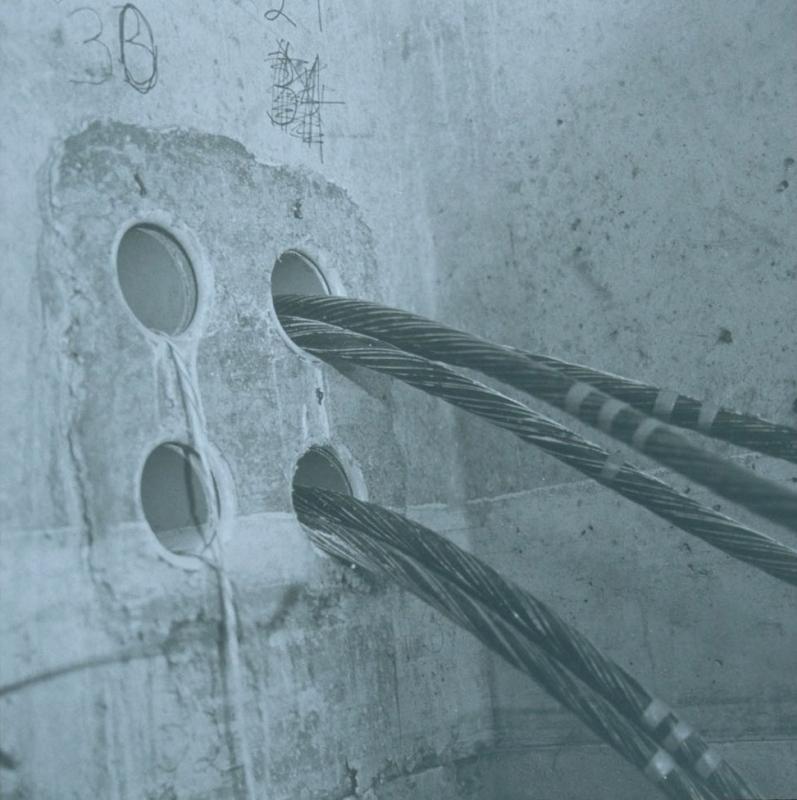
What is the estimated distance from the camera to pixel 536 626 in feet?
3.83

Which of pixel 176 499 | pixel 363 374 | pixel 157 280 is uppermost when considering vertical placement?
pixel 157 280

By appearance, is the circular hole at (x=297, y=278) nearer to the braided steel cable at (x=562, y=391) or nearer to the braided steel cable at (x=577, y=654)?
the braided steel cable at (x=562, y=391)

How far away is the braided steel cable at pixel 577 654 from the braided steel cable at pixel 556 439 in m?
0.17

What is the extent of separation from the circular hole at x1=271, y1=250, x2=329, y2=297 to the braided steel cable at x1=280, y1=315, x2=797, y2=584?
110mm

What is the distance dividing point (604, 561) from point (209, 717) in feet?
2.27

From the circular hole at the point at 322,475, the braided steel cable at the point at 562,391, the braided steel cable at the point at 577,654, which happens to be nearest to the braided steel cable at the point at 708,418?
the braided steel cable at the point at 562,391

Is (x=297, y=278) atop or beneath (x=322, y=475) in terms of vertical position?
atop

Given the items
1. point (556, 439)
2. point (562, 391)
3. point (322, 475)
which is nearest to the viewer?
point (562, 391)

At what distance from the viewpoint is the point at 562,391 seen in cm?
113

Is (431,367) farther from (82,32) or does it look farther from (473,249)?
(82,32)

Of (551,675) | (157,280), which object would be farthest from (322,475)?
(551,675)

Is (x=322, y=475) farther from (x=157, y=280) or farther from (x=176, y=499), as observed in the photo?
(x=157, y=280)

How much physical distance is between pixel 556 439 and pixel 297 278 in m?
0.50

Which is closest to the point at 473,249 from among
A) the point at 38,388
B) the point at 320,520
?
the point at 320,520
